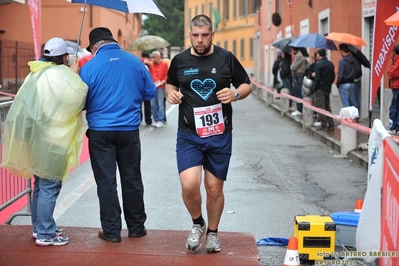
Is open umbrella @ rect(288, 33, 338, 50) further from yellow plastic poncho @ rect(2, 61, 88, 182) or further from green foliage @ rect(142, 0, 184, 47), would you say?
green foliage @ rect(142, 0, 184, 47)

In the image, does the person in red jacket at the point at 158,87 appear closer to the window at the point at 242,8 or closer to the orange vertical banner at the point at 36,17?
the orange vertical banner at the point at 36,17

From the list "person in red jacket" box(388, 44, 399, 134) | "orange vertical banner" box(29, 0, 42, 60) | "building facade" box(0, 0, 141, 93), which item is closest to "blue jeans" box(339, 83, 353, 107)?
"person in red jacket" box(388, 44, 399, 134)

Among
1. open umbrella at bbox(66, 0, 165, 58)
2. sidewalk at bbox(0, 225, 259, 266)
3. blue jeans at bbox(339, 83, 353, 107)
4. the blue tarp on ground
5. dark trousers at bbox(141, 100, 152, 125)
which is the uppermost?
open umbrella at bbox(66, 0, 165, 58)

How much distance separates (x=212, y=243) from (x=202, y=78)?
1.35 meters

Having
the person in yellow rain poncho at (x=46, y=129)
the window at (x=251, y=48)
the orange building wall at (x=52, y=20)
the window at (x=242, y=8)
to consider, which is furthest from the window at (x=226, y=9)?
the person in yellow rain poncho at (x=46, y=129)

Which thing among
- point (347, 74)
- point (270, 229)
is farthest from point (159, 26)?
point (270, 229)

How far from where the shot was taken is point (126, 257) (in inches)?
263

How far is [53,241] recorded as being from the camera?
7.07m

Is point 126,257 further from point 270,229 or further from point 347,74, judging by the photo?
point 347,74

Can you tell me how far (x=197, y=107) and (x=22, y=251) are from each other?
187cm

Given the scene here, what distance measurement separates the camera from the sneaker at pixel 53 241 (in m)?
7.01

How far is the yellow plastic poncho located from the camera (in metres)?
6.82

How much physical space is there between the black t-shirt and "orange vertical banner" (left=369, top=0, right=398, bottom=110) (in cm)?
633

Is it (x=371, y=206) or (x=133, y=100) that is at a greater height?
(x=133, y=100)
